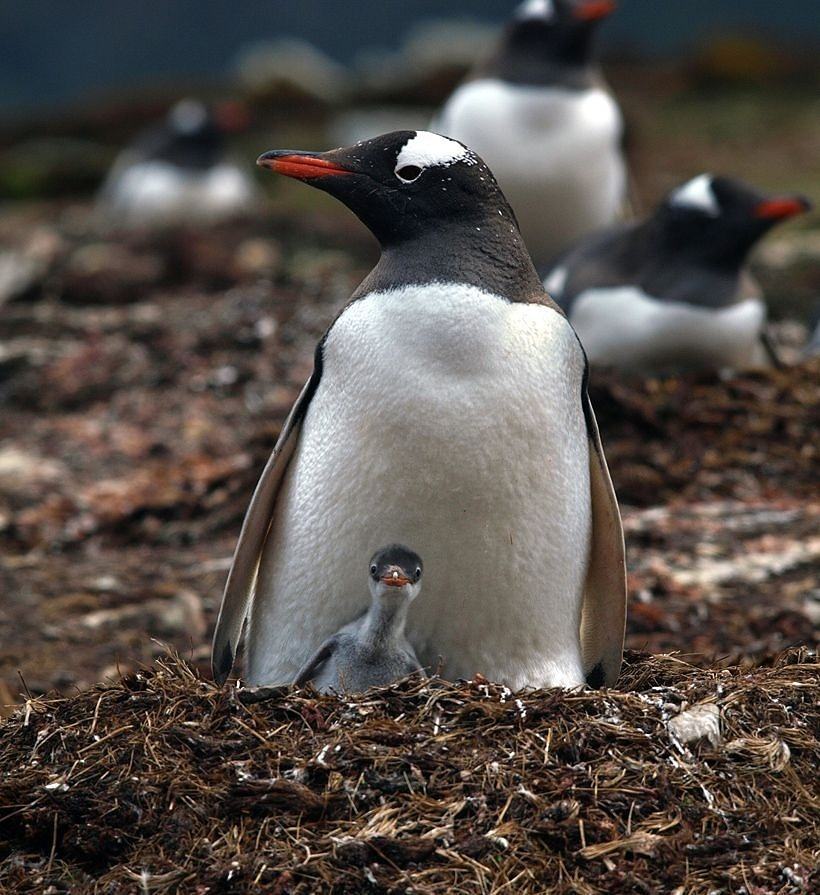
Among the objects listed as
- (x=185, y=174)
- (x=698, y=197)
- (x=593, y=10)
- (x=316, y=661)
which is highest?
(x=593, y=10)

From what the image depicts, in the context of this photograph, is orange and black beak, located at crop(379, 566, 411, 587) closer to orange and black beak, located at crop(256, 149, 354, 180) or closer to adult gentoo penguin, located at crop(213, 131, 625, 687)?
adult gentoo penguin, located at crop(213, 131, 625, 687)

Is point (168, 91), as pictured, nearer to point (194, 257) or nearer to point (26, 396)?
point (194, 257)

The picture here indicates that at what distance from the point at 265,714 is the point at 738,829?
112cm

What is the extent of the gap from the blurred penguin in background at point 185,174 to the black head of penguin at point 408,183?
35.3 ft

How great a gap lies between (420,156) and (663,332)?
3.46 m

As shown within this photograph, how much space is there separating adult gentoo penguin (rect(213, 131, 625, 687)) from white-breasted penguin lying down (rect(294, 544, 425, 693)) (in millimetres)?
101

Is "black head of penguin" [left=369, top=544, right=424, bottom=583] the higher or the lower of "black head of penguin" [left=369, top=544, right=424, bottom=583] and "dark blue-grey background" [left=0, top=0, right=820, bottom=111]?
the higher

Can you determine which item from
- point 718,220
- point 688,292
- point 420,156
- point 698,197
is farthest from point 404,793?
point 698,197

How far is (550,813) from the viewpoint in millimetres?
3188

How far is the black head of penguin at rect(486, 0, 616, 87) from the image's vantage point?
862cm

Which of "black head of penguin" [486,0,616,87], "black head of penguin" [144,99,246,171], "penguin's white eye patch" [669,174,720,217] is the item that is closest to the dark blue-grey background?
"black head of penguin" [144,99,246,171]

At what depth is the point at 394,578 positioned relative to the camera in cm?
350

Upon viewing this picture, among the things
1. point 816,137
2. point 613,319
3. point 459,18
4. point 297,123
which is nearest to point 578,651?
point 613,319

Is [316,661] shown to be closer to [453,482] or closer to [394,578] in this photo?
[394,578]
